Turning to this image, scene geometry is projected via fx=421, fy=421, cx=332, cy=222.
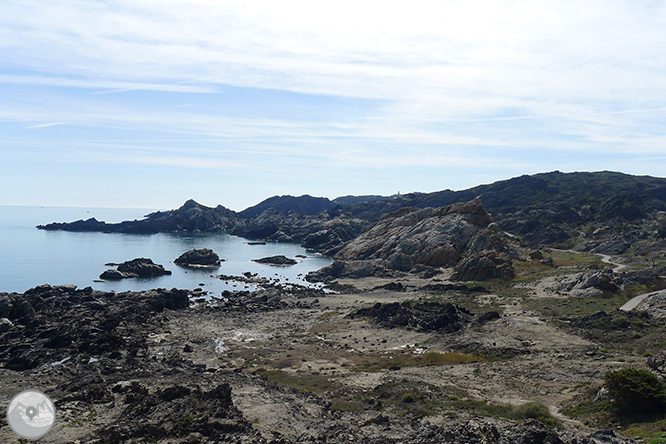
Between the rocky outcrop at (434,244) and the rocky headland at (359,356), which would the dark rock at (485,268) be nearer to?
the rocky outcrop at (434,244)

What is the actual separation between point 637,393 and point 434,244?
85.9 m

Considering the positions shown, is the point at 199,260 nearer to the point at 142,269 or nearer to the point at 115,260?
the point at 142,269

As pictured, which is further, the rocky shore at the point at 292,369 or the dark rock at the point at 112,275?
the dark rock at the point at 112,275

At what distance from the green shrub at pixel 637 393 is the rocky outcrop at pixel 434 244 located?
63522mm

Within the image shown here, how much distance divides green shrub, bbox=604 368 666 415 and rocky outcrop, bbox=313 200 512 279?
6352cm

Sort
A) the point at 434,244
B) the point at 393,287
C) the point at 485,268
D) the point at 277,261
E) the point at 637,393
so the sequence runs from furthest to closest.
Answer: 1. the point at 277,261
2. the point at 434,244
3. the point at 485,268
4. the point at 393,287
5. the point at 637,393

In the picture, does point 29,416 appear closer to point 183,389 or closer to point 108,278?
point 183,389

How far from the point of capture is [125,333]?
5109cm

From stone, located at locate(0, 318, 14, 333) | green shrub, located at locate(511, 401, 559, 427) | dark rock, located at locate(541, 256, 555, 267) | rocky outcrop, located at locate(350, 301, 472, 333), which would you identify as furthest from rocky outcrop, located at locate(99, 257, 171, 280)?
green shrub, located at locate(511, 401, 559, 427)

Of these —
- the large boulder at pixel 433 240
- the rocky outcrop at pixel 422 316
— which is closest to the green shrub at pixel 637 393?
the rocky outcrop at pixel 422 316

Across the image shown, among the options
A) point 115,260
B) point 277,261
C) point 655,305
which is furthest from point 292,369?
point 115,260

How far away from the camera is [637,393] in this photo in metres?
21.1

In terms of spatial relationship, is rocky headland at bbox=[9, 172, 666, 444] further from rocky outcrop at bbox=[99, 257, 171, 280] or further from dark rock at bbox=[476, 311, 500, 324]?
rocky outcrop at bbox=[99, 257, 171, 280]

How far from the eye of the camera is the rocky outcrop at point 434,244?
100875 mm
